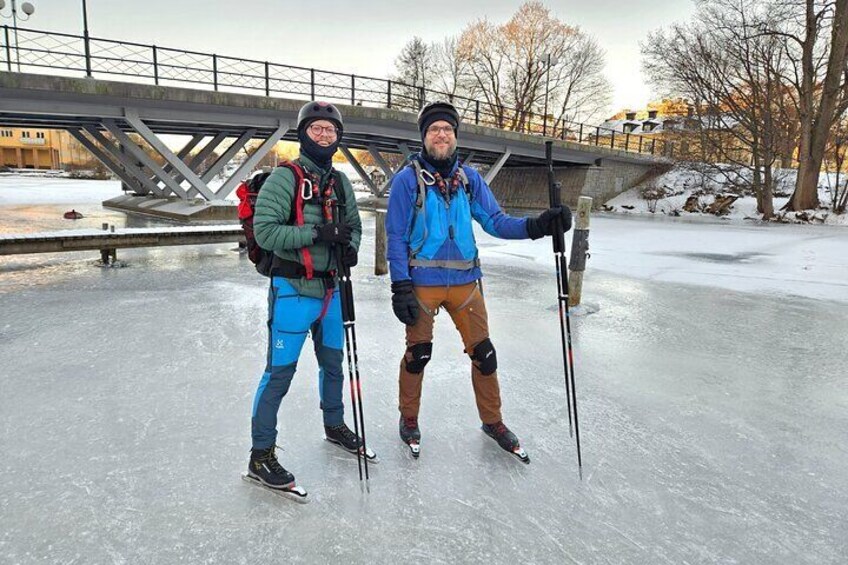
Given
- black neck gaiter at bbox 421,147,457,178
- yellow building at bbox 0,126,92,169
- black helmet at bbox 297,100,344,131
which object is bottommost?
black neck gaiter at bbox 421,147,457,178

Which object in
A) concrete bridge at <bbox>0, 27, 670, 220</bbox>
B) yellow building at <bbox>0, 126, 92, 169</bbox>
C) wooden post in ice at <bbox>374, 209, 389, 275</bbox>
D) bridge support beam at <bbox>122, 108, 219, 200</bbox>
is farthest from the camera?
yellow building at <bbox>0, 126, 92, 169</bbox>

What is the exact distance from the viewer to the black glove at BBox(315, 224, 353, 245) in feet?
8.36

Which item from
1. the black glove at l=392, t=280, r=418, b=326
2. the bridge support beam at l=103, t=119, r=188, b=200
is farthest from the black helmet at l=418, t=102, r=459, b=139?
the bridge support beam at l=103, t=119, r=188, b=200

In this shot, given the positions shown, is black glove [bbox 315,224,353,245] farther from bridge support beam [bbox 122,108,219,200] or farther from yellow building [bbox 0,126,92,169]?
yellow building [bbox 0,126,92,169]

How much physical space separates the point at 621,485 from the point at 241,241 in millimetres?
8267

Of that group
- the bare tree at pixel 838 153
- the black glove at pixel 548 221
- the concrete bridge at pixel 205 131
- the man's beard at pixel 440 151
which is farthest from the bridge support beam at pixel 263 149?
the bare tree at pixel 838 153

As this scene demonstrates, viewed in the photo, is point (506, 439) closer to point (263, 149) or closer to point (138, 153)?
point (263, 149)

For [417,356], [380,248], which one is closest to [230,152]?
[380,248]

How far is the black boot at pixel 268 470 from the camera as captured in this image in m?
2.59

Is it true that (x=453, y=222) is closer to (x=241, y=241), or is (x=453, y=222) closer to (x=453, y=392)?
(x=453, y=392)

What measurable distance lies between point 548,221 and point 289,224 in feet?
4.68

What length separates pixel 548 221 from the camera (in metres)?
2.89

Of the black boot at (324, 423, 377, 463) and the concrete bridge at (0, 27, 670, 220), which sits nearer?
the black boot at (324, 423, 377, 463)

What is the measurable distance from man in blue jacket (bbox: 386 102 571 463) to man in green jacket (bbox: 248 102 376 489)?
333 mm
